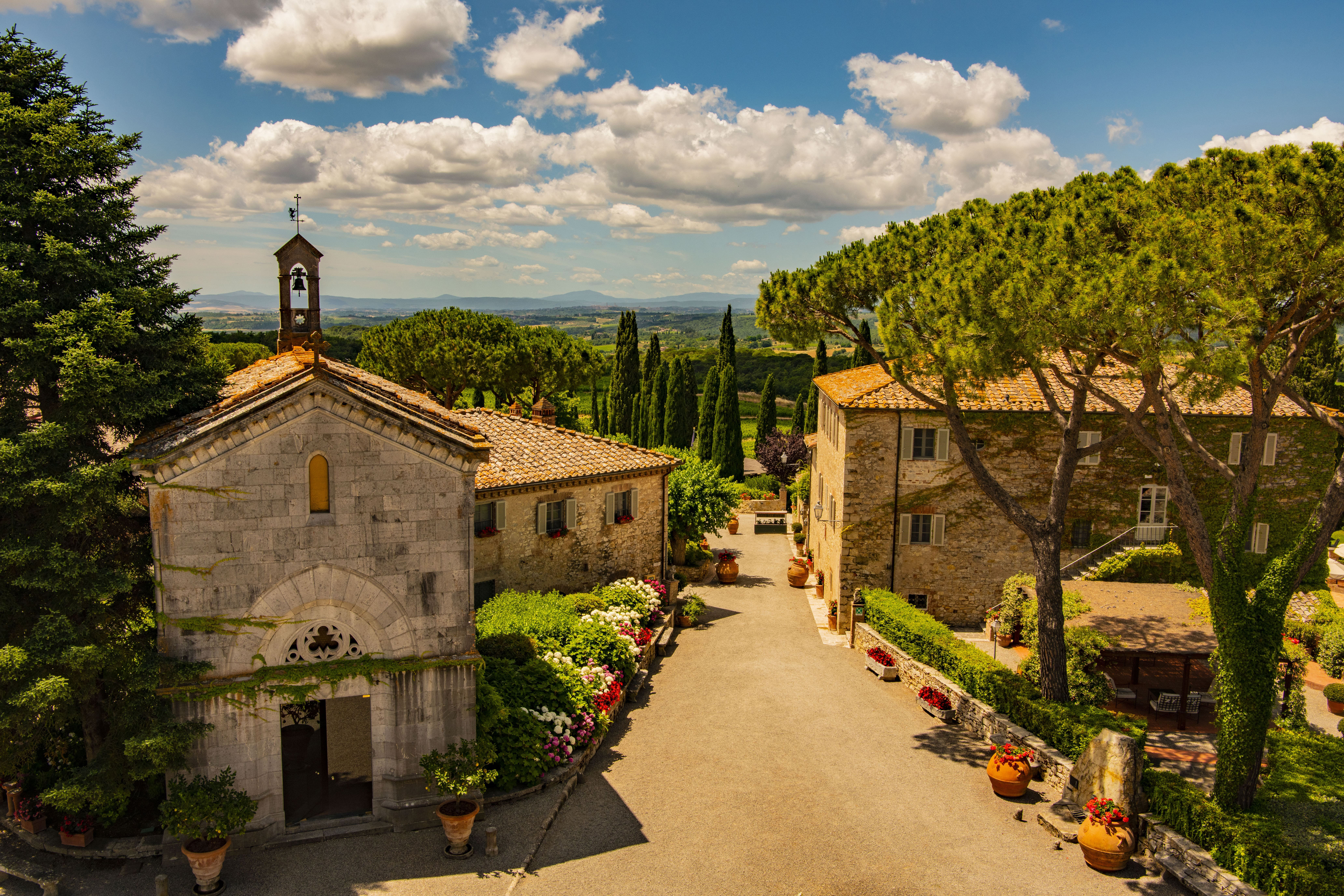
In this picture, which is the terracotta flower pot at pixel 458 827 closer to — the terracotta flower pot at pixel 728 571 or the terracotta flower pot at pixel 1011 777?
the terracotta flower pot at pixel 1011 777

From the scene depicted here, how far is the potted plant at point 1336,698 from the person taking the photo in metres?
21.6

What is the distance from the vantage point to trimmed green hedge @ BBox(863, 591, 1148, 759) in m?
17.0

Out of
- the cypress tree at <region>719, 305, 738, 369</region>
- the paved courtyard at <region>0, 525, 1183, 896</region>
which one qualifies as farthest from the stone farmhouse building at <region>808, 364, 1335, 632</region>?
the cypress tree at <region>719, 305, 738, 369</region>

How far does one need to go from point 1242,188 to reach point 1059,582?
8.95 meters

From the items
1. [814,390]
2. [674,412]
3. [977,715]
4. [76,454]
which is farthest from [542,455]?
[674,412]

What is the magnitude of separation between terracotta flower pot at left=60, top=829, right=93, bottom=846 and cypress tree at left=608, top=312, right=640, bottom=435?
51.4 meters

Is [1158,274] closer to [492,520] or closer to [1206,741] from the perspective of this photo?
[1206,741]

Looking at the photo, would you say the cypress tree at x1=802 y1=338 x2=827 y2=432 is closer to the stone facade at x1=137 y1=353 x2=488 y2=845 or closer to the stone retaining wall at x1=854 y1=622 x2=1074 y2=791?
the stone retaining wall at x1=854 y1=622 x2=1074 y2=791

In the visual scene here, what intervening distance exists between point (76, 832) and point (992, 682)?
18868mm

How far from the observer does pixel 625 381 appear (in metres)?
65.2

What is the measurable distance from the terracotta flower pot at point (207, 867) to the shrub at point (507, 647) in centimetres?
663

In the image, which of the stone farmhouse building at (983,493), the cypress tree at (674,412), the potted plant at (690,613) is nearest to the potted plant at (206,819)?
the potted plant at (690,613)

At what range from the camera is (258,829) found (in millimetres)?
14070

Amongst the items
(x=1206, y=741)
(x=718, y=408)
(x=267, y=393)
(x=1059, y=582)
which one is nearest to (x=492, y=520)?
(x=267, y=393)
